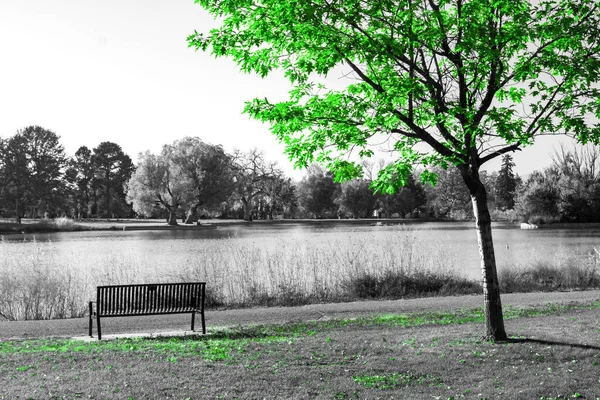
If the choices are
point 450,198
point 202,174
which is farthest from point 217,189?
point 450,198

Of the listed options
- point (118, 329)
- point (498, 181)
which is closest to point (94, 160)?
point (498, 181)

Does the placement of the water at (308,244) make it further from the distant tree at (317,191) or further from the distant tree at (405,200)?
the distant tree at (405,200)

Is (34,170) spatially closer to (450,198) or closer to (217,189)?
(217,189)

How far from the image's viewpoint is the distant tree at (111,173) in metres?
109

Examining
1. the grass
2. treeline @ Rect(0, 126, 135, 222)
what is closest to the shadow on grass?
the grass

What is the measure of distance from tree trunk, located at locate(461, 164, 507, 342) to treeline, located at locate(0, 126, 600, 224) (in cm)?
3761

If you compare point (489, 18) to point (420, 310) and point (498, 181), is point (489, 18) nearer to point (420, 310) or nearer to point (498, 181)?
point (420, 310)

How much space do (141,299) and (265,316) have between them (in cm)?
399

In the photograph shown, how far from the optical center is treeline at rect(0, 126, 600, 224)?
75.2m

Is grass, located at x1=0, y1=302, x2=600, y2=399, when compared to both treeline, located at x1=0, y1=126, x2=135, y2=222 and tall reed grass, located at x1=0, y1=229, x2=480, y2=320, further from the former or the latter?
treeline, located at x1=0, y1=126, x2=135, y2=222

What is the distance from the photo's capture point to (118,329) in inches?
493

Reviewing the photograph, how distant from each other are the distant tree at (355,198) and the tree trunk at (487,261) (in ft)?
325

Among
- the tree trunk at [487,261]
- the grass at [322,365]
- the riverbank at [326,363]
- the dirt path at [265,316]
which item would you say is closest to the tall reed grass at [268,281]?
the dirt path at [265,316]

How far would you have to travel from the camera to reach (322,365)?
7992 mm
